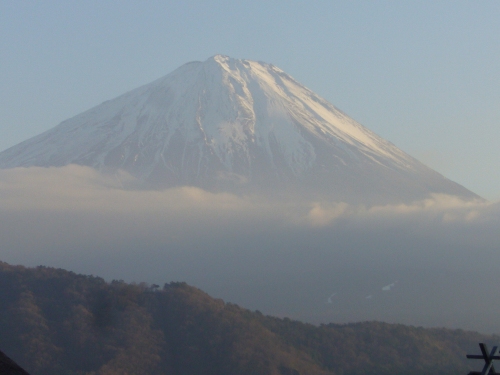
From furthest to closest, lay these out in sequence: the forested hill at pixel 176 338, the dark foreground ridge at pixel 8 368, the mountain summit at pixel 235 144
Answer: the mountain summit at pixel 235 144, the forested hill at pixel 176 338, the dark foreground ridge at pixel 8 368

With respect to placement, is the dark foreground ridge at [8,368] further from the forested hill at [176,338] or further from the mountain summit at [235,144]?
the mountain summit at [235,144]

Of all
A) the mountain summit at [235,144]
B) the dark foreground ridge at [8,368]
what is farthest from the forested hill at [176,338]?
the mountain summit at [235,144]

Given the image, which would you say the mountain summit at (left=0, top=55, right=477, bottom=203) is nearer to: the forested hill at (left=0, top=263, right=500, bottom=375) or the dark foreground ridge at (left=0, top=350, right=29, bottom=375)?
the forested hill at (left=0, top=263, right=500, bottom=375)

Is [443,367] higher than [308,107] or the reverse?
the reverse

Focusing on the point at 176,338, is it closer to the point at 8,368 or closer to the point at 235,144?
the point at 8,368

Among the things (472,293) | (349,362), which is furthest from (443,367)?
(472,293)

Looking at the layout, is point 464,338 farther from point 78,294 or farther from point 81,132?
point 81,132

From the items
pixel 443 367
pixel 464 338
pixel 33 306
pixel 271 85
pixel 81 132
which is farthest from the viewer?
pixel 271 85
